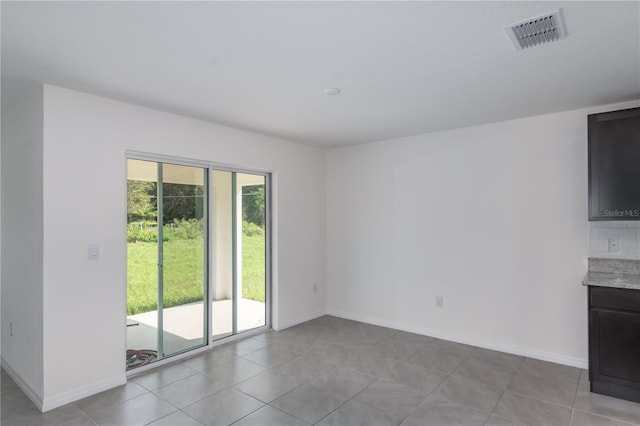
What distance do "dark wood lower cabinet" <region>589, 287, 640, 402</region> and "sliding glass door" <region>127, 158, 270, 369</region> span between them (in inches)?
139

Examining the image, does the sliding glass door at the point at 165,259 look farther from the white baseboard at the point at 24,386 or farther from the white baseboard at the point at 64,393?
the white baseboard at the point at 24,386

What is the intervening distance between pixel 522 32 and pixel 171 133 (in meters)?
→ 3.10

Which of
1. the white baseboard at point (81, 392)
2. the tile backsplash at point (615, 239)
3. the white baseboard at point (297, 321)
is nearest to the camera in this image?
the white baseboard at point (81, 392)

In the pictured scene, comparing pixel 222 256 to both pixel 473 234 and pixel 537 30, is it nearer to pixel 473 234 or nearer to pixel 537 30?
pixel 473 234

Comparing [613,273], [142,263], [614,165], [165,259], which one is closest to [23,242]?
[142,263]

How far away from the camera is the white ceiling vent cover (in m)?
1.95

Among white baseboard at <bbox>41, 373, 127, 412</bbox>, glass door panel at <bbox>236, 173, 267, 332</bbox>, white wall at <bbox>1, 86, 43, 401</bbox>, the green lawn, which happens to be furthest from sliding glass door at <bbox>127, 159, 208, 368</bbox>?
white wall at <bbox>1, 86, 43, 401</bbox>

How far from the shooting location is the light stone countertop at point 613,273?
2.97m

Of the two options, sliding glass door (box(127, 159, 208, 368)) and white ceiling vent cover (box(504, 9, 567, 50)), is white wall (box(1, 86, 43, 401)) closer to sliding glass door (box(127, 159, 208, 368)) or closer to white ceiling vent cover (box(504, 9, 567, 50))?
sliding glass door (box(127, 159, 208, 368))

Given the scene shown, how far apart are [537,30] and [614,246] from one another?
8.03 ft

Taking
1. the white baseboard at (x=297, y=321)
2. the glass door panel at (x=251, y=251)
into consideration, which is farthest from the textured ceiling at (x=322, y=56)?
the white baseboard at (x=297, y=321)

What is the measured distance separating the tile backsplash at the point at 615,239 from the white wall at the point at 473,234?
9 centimetres

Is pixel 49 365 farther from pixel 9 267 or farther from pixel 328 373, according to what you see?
pixel 328 373

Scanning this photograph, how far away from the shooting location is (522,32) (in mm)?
2088
